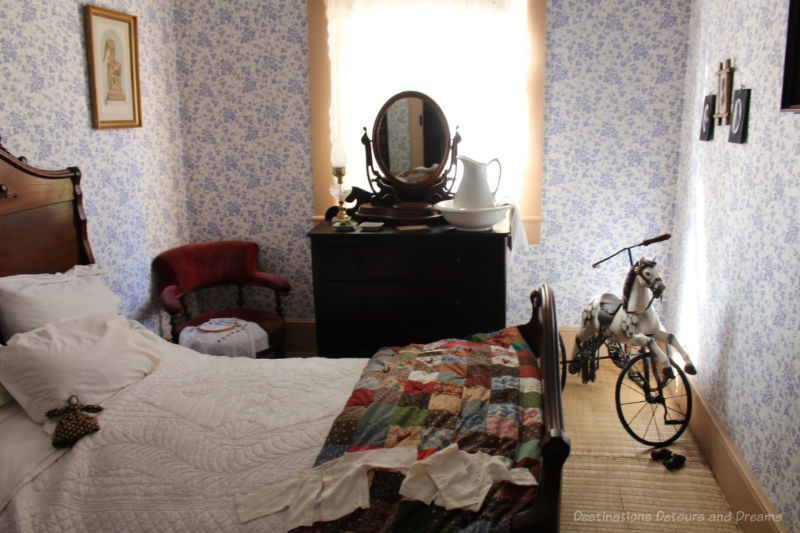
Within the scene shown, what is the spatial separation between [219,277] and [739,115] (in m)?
2.98

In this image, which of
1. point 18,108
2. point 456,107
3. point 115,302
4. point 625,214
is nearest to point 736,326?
point 625,214

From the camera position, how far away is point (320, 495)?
172 cm

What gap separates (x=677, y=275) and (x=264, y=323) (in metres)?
2.43

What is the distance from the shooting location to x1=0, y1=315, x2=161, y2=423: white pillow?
2.16m

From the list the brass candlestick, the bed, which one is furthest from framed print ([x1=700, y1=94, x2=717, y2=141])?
the brass candlestick

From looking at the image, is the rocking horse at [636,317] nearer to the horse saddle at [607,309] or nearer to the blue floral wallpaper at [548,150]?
the horse saddle at [607,309]

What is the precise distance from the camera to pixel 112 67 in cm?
334

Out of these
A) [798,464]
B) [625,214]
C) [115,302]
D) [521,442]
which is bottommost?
[798,464]

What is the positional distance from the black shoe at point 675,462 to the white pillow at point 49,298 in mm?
2599

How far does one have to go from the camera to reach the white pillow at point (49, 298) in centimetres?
238

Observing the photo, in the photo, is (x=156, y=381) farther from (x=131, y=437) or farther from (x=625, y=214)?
(x=625, y=214)

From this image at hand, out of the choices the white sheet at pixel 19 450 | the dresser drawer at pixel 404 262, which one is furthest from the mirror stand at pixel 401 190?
the white sheet at pixel 19 450

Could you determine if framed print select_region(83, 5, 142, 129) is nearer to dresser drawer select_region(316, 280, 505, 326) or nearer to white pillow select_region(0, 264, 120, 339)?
white pillow select_region(0, 264, 120, 339)

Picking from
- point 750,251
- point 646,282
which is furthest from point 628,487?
point 750,251
